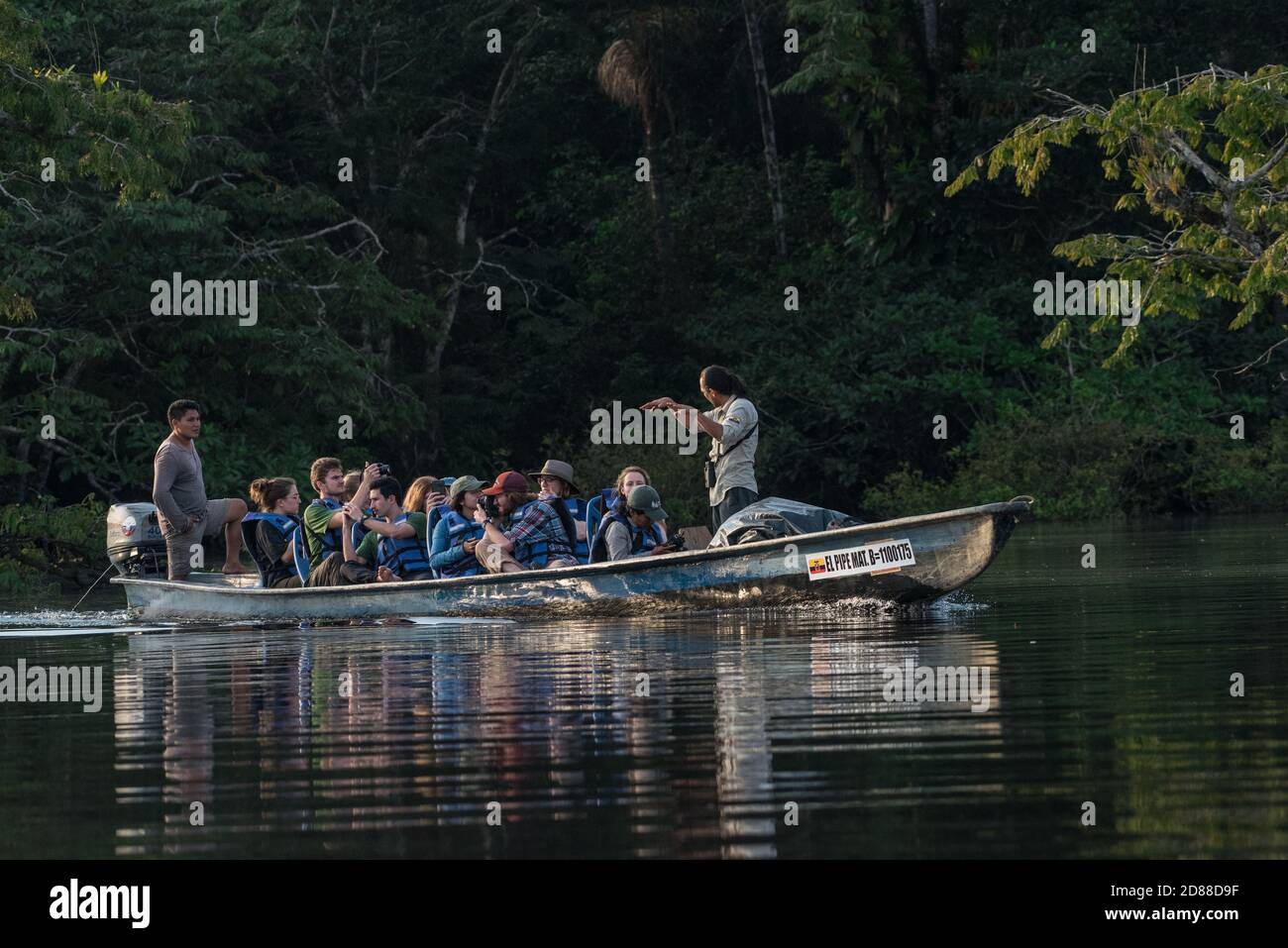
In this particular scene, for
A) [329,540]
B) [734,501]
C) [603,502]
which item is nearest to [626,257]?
[329,540]

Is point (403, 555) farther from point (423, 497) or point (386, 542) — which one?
point (423, 497)

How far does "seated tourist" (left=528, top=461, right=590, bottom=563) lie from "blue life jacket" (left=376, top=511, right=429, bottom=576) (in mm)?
1160

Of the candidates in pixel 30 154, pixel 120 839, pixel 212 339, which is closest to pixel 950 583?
pixel 120 839

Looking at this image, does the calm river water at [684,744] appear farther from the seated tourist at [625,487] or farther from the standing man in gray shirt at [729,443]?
the seated tourist at [625,487]

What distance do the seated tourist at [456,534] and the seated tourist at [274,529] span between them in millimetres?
1167

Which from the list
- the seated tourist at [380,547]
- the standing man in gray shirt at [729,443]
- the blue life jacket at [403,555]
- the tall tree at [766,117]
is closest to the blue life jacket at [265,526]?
the seated tourist at [380,547]

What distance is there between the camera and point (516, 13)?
45.0 m

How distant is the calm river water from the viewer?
22.3 feet

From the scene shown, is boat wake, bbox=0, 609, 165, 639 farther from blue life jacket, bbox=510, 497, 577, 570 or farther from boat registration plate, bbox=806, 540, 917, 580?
boat registration plate, bbox=806, 540, 917, 580


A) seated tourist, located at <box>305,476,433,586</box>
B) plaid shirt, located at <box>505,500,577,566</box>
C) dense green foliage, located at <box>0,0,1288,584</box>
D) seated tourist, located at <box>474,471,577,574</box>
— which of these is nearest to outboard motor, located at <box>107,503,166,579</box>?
seated tourist, located at <box>305,476,433,586</box>

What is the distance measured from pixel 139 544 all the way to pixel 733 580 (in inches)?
242

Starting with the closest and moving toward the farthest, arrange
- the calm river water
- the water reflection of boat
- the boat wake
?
the calm river water < the water reflection of boat < the boat wake

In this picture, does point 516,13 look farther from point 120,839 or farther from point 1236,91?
point 120,839

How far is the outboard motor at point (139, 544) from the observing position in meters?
18.9
